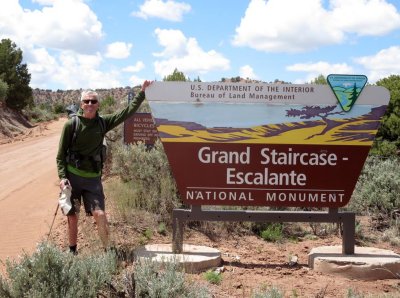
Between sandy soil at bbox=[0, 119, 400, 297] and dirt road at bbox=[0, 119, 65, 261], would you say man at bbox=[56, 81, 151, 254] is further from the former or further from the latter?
dirt road at bbox=[0, 119, 65, 261]

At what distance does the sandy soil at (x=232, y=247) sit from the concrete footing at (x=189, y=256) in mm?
154

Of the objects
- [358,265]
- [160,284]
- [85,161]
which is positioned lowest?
[358,265]

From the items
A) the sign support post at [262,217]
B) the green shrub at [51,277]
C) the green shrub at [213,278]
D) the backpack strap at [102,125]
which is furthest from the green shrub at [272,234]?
the green shrub at [51,277]

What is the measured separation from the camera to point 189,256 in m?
5.71

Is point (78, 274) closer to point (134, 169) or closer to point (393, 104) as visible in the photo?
point (134, 169)

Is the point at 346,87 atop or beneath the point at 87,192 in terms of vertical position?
atop

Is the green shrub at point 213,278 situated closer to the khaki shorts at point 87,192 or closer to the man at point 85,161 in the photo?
the man at point 85,161

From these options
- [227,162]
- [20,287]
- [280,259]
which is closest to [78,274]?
[20,287]

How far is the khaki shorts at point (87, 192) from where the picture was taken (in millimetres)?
5512

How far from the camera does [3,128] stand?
27.9 meters

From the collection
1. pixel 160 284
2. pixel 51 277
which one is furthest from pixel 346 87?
pixel 51 277

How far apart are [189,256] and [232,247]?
1.45 meters

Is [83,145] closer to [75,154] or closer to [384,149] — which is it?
[75,154]

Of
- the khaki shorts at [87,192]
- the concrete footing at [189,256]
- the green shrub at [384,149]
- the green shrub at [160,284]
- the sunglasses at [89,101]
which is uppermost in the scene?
the sunglasses at [89,101]
